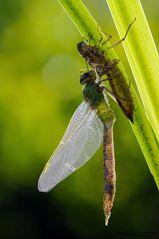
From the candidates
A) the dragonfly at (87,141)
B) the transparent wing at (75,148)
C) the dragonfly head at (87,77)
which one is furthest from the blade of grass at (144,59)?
the dragonfly head at (87,77)

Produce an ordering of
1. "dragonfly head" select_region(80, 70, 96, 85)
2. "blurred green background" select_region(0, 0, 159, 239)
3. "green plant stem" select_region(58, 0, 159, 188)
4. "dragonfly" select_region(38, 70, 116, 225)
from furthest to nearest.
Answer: "blurred green background" select_region(0, 0, 159, 239)
"dragonfly head" select_region(80, 70, 96, 85)
"dragonfly" select_region(38, 70, 116, 225)
"green plant stem" select_region(58, 0, 159, 188)

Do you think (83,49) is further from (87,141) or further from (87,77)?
(87,141)

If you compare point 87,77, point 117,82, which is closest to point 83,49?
point 87,77

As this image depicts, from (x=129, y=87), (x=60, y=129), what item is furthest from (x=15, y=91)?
(x=129, y=87)

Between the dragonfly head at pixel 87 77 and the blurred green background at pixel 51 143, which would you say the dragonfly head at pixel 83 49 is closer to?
the dragonfly head at pixel 87 77

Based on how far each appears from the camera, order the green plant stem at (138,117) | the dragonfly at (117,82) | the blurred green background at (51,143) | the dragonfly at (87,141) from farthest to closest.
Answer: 1. the blurred green background at (51,143)
2. the dragonfly at (87,141)
3. the dragonfly at (117,82)
4. the green plant stem at (138,117)

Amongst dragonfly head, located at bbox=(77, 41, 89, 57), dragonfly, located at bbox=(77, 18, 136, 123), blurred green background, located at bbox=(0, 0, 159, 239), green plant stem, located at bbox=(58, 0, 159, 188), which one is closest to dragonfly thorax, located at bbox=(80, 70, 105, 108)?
dragonfly head, located at bbox=(77, 41, 89, 57)

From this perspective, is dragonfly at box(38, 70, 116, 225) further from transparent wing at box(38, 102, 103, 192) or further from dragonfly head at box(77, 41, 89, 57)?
dragonfly head at box(77, 41, 89, 57)
